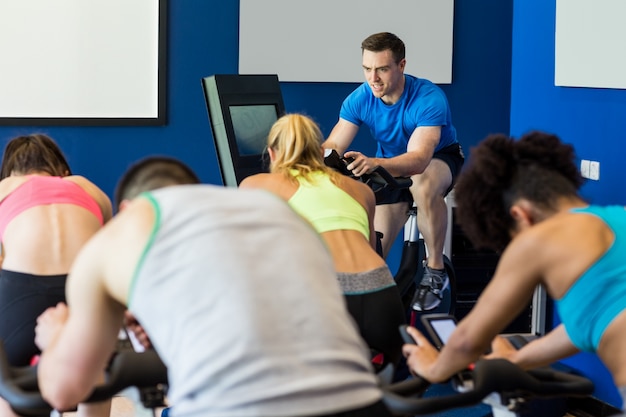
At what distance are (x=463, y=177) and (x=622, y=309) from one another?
467mm

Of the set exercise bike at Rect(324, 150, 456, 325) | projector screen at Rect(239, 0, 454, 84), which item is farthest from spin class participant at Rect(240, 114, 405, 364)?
projector screen at Rect(239, 0, 454, 84)

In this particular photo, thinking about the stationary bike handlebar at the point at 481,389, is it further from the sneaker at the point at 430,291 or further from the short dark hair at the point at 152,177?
the sneaker at the point at 430,291

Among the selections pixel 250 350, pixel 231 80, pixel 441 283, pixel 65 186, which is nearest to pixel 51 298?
pixel 65 186

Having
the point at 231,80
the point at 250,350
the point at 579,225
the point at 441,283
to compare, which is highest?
the point at 231,80

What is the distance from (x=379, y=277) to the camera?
300cm

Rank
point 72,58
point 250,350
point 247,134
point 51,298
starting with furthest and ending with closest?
point 72,58 < point 247,134 < point 51,298 < point 250,350

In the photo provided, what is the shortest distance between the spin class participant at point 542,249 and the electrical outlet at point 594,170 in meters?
2.02

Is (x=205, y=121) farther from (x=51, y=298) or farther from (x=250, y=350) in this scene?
(x=250, y=350)

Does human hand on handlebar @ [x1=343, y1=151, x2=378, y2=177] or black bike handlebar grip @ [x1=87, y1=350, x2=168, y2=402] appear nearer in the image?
black bike handlebar grip @ [x1=87, y1=350, x2=168, y2=402]

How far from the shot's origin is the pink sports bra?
301 centimetres

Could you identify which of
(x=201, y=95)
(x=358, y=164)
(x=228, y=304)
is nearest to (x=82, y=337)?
(x=228, y=304)

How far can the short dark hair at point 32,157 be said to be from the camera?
3.20 metres

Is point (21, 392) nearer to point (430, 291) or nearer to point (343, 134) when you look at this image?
point (430, 291)

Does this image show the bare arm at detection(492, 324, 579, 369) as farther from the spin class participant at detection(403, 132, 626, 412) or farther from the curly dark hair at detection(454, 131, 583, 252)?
the curly dark hair at detection(454, 131, 583, 252)
